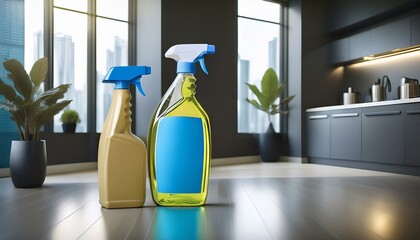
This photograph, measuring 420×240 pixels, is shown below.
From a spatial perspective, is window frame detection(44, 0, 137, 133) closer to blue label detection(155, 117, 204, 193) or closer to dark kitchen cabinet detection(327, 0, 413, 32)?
dark kitchen cabinet detection(327, 0, 413, 32)

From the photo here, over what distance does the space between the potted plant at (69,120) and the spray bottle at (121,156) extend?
2946 millimetres

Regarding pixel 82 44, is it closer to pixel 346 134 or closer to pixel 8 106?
pixel 8 106

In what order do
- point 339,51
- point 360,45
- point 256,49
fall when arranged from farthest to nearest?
point 256,49 < point 339,51 < point 360,45

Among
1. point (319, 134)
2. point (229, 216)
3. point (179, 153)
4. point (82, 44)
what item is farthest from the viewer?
point (319, 134)

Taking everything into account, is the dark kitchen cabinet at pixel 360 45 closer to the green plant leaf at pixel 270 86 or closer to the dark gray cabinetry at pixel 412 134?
the green plant leaf at pixel 270 86

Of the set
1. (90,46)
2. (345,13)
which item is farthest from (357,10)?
(90,46)

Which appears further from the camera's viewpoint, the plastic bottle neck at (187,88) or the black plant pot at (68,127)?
the black plant pot at (68,127)

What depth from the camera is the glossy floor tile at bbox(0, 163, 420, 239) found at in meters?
1.47

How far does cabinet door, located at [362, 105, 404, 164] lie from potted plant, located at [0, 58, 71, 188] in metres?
3.43

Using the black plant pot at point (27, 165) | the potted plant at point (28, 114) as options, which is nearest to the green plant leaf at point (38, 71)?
the potted plant at point (28, 114)

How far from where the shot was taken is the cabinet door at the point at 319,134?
5670 millimetres

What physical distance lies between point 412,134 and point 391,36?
4.79 feet

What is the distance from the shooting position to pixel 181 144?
192 centimetres

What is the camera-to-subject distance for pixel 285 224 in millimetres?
1635
